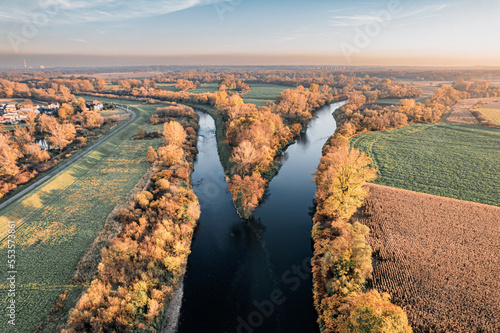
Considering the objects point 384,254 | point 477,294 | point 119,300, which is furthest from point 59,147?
point 477,294

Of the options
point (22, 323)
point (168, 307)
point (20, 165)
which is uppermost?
point (20, 165)

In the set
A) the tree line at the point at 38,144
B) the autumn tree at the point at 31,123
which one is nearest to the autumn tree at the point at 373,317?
the tree line at the point at 38,144

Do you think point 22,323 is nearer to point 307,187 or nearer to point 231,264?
point 231,264

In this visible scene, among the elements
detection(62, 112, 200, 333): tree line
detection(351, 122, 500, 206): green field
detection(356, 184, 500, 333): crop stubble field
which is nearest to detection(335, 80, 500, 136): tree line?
detection(351, 122, 500, 206): green field

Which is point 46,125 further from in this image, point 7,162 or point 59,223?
point 59,223

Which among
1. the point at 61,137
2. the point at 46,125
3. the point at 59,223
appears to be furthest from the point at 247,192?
the point at 46,125

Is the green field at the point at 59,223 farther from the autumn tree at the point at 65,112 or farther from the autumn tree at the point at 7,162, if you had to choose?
the autumn tree at the point at 65,112

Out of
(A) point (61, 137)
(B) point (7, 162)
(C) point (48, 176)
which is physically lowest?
(C) point (48, 176)
